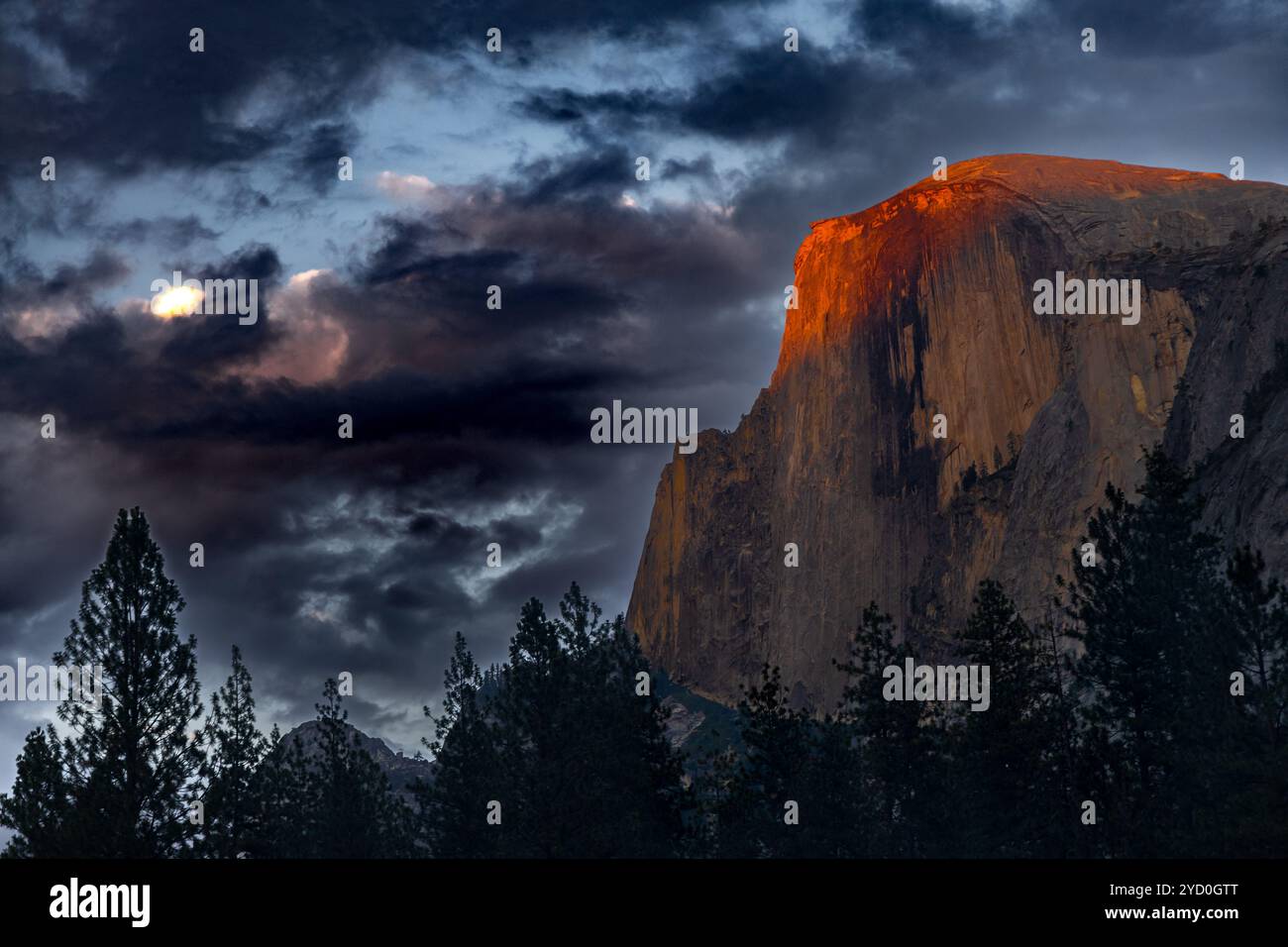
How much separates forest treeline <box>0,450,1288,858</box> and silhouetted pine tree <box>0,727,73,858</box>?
0.13m

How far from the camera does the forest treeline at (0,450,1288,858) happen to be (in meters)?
50.6

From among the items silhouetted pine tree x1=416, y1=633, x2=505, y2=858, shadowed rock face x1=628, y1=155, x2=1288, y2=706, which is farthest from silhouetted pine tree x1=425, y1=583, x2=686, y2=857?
shadowed rock face x1=628, y1=155, x2=1288, y2=706

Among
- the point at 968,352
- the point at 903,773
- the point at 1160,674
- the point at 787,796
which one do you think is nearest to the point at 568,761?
the point at 787,796

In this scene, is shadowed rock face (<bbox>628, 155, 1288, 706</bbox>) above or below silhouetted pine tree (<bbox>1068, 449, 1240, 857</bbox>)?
above

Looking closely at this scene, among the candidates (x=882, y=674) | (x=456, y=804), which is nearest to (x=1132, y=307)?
(x=882, y=674)

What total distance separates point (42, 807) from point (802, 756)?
31.8m

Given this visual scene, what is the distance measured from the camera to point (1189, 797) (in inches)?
2002

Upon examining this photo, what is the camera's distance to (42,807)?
56312 millimetres

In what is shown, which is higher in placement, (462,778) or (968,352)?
(968,352)

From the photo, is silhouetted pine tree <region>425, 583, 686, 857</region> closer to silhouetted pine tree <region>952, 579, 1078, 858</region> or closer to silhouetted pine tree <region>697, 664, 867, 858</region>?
silhouetted pine tree <region>697, 664, 867, 858</region>

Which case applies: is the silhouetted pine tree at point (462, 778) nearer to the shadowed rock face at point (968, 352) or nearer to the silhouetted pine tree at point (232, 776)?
the silhouetted pine tree at point (232, 776)

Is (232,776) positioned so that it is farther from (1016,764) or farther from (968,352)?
(968,352)

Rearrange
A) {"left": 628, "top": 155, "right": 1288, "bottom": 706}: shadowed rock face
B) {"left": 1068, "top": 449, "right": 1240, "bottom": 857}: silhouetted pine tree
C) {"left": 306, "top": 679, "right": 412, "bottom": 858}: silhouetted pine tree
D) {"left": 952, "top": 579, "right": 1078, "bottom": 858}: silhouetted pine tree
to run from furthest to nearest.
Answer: {"left": 628, "top": 155, "right": 1288, "bottom": 706}: shadowed rock face → {"left": 306, "top": 679, "right": 412, "bottom": 858}: silhouetted pine tree → {"left": 952, "top": 579, "right": 1078, "bottom": 858}: silhouetted pine tree → {"left": 1068, "top": 449, "right": 1240, "bottom": 857}: silhouetted pine tree
